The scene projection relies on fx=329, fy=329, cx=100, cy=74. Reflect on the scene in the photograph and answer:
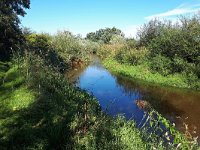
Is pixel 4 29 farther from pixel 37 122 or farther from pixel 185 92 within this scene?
pixel 37 122

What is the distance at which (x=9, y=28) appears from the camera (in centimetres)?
2969

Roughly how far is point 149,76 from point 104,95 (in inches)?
395

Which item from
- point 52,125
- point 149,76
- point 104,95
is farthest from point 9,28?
point 52,125

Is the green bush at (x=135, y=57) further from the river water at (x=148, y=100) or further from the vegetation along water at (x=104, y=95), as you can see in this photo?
the river water at (x=148, y=100)

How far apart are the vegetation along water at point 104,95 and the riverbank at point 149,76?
3.6 inches

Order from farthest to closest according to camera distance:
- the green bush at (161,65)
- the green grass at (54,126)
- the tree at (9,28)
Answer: the green bush at (161,65) < the tree at (9,28) < the green grass at (54,126)

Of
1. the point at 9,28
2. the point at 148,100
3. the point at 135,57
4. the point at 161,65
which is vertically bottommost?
the point at 148,100

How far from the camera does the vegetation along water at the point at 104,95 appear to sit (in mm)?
9336

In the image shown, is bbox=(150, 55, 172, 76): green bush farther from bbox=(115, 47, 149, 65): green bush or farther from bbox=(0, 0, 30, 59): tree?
bbox=(0, 0, 30, 59): tree

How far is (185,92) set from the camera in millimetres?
26984

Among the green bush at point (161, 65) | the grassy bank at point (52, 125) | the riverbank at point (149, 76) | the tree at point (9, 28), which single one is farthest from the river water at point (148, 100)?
the tree at point (9, 28)

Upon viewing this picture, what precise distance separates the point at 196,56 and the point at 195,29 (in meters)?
2.58

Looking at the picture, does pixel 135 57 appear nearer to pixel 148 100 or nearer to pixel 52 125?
pixel 148 100

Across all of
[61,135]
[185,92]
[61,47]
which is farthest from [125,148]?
[61,47]
